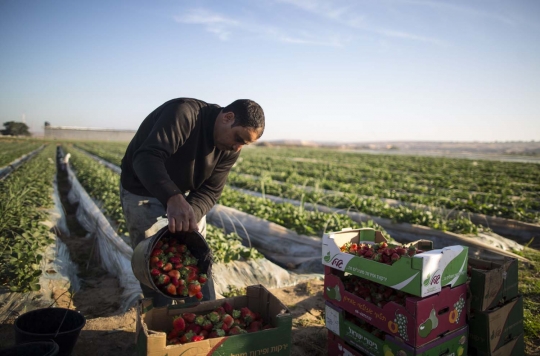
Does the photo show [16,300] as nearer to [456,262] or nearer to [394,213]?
[456,262]

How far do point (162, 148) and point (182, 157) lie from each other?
445 millimetres

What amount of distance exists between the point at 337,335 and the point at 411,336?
2.44 ft

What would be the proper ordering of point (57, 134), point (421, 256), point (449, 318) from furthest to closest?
point (57, 134) < point (449, 318) < point (421, 256)

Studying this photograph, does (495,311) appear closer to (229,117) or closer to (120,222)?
(229,117)

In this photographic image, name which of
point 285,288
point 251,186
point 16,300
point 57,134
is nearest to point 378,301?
point 285,288

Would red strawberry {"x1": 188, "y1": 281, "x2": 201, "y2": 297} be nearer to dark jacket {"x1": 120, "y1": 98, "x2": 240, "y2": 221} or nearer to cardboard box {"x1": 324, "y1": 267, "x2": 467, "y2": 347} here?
dark jacket {"x1": 120, "y1": 98, "x2": 240, "y2": 221}

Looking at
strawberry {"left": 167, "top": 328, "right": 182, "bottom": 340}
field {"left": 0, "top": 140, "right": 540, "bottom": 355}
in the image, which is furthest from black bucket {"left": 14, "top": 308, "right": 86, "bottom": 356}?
strawberry {"left": 167, "top": 328, "right": 182, "bottom": 340}

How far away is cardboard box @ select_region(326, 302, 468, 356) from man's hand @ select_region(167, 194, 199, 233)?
58.1 inches

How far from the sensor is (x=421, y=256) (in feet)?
7.93

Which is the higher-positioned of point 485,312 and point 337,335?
point 485,312

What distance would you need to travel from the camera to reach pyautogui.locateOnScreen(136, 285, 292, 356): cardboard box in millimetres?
2104

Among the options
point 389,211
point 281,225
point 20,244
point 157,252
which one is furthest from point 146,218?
point 389,211

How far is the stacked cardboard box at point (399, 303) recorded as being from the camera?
2.46m

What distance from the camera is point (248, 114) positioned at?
9.32 feet
